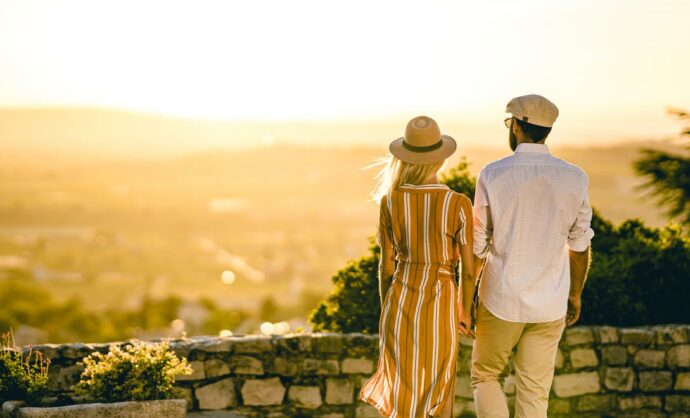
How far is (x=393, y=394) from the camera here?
5.26 meters

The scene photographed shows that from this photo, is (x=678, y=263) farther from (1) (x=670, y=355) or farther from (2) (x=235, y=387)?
(2) (x=235, y=387)

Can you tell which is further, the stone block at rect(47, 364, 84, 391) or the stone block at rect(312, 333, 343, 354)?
the stone block at rect(312, 333, 343, 354)

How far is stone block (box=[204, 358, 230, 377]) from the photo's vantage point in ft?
22.5

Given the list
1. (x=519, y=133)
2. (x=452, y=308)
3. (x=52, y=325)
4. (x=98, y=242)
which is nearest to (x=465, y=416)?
(x=452, y=308)

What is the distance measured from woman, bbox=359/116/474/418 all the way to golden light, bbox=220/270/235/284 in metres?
118

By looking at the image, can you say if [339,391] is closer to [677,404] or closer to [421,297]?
[421,297]

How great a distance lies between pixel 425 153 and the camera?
200 inches

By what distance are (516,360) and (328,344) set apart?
6.85 feet

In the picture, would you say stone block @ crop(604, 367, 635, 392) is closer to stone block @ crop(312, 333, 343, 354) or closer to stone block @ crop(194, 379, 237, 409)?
stone block @ crop(312, 333, 343, 354)

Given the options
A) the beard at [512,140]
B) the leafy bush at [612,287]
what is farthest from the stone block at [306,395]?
the beard at [512,140]

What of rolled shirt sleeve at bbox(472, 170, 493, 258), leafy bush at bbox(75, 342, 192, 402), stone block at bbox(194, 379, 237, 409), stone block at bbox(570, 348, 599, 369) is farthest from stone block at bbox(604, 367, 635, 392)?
leafy bush at bbox(75, 342, 192, 402)

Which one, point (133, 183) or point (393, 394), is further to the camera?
point (133, 183)

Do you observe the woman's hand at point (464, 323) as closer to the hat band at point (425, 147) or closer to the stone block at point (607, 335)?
the hat band at point (425, 147)

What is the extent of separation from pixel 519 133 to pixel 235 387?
3.17 metres
